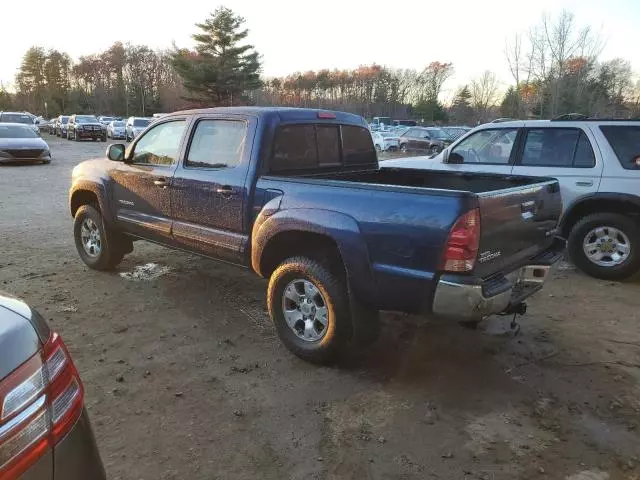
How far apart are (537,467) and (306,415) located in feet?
4.43

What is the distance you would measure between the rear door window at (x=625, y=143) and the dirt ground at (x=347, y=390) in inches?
57.6

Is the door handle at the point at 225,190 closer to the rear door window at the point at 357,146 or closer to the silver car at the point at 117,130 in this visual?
the rear door window at the point at 357,146

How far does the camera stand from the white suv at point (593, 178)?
19.5 ft

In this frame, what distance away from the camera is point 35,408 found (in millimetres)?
1521

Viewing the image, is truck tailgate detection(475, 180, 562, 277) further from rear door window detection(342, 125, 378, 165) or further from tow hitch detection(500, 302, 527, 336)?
rear door window detection(342, 125, 378, 165)

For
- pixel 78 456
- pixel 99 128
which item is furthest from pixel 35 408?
pixel 99 128

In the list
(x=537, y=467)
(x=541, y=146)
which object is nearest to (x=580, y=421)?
(x=537, y=467)

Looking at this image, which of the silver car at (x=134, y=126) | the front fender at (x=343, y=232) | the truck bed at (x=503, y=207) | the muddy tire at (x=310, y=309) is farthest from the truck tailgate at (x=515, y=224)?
the silver car at (x=134, y=126)

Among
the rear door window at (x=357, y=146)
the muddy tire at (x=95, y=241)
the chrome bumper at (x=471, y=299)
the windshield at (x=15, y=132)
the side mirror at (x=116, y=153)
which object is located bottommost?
the muddy tire at (x=95, y=241)

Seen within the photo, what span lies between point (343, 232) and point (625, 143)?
4.29 meters

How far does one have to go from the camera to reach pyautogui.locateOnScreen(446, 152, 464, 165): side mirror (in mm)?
7289

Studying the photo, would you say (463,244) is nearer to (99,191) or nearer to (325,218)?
(325,218)

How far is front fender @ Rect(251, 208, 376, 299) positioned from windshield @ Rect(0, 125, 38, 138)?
18.6 meters

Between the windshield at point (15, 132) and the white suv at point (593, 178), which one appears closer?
the white suv at point (593, 178)
